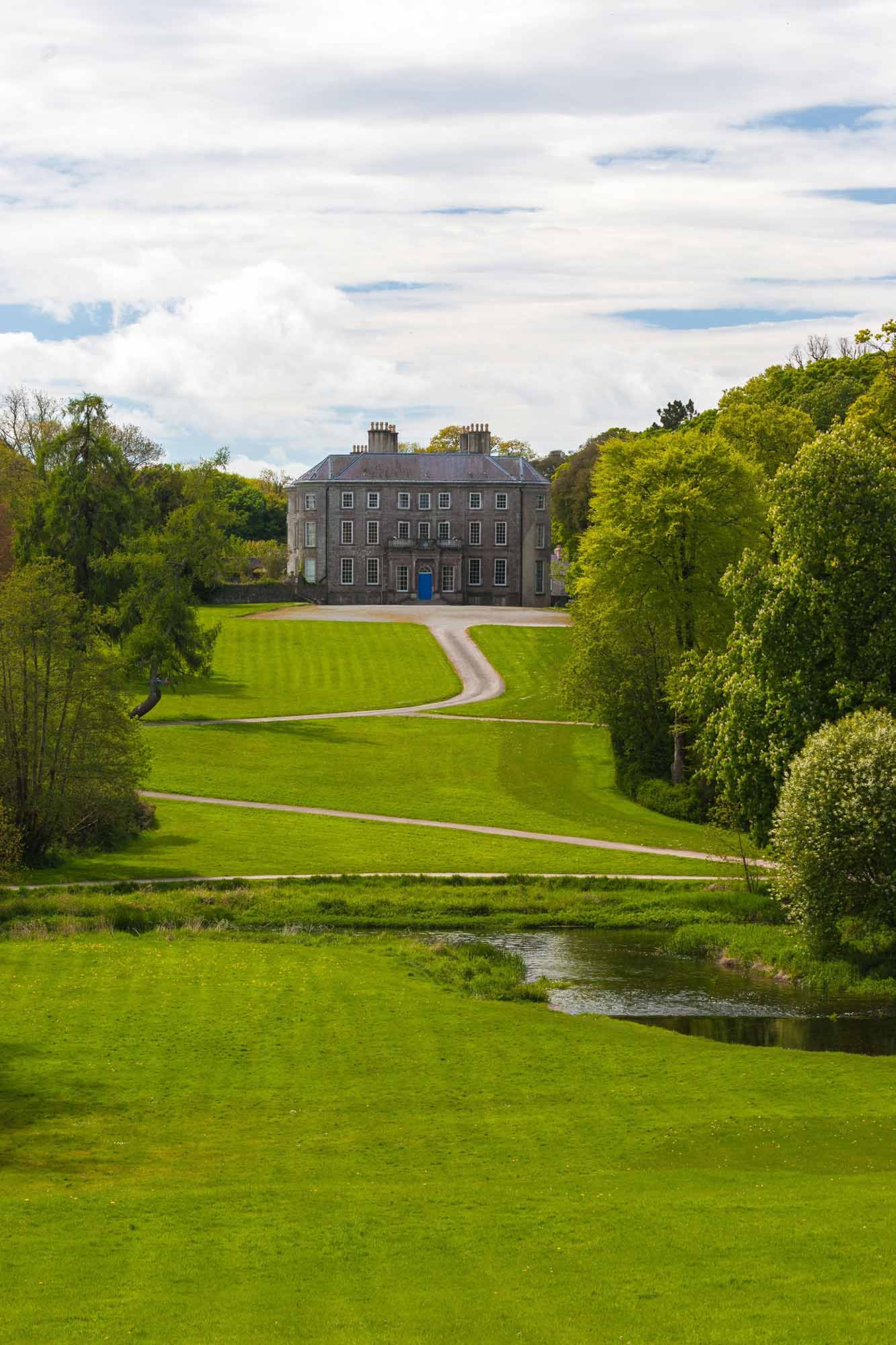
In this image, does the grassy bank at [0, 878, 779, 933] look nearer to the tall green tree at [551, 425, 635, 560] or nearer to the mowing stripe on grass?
the mowing stripe on grass

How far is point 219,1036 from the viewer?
88.5 ft

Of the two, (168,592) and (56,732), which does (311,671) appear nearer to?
(168,592)

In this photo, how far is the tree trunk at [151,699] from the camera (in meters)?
71.7

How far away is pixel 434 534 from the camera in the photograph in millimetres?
124250

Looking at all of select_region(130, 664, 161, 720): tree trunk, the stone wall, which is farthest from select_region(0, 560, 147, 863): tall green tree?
the stone wall

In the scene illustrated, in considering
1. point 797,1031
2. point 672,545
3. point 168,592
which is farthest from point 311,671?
point 797,1031

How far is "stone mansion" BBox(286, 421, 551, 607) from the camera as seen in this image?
123562 mm

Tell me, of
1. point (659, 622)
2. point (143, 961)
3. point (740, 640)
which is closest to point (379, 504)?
point (659, 622)

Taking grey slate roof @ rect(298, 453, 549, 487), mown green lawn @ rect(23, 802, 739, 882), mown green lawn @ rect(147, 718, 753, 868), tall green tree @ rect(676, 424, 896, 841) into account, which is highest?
grey slate roof @ rect(298, 453, 549, 487)

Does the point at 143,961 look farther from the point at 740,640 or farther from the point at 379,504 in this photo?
the point at 379,504

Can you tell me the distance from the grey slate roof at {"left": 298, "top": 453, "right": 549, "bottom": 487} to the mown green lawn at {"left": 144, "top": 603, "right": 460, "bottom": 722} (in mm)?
23747

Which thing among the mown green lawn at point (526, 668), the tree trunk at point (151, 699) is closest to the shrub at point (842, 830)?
the mown green lawn at point (526, 668)

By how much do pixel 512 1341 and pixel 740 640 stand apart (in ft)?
104

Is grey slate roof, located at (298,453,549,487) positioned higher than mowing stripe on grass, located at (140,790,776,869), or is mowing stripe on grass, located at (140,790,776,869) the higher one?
grey slate roof, located at (298,453,549,487)
